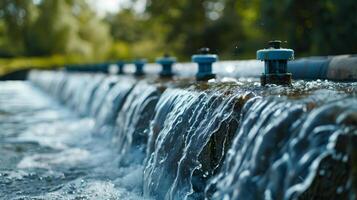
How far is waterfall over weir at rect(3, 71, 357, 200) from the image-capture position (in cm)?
275

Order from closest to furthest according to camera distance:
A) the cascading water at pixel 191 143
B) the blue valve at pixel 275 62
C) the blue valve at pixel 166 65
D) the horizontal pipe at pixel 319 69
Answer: the cascading water at pixel 191 143, the blue valve at pixel 275 62, the horizontal pipe at pixel 319 69, the blue valve at pixel 166 65

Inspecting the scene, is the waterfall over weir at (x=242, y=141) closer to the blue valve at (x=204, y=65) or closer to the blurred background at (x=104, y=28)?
the blue valve at (x=204, y=65)

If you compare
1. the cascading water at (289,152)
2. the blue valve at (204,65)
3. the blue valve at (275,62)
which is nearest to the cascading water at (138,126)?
the blue valve at (204,65)

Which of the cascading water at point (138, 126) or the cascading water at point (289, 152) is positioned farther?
the cascading water at point (138, 126)

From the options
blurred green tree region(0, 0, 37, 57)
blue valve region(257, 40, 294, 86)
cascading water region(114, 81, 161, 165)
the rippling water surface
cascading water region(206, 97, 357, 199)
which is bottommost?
the rippling water surface

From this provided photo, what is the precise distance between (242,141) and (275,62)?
1461 millimetres

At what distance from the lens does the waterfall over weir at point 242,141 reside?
2752 millimetres

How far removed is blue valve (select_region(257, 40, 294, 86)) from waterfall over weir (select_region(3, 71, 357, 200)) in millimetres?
154

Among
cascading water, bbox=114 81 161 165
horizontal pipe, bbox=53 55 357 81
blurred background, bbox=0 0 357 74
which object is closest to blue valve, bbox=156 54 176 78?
horizontal pipe, bbox=53 55 357 81

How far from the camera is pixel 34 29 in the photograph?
3875 cm

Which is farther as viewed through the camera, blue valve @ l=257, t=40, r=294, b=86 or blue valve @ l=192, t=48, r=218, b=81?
blue valve @ l=192, t=48, r=218, b=81

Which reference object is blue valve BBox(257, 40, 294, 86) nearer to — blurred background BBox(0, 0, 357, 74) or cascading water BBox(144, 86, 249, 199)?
cascading water BBox(144, 86, 249, 199)

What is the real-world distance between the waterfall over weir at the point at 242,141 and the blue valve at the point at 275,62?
6.1 inches

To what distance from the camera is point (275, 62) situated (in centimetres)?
448
